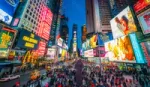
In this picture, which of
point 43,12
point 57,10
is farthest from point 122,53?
point 57,10

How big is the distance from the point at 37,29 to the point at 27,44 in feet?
64.3

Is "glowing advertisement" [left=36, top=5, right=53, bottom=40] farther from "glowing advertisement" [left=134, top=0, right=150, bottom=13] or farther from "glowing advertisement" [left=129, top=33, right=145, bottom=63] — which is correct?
"glowing advertisement" [left=134, top=0, right=150, bottom=13]

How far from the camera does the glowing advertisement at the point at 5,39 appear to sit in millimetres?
17125

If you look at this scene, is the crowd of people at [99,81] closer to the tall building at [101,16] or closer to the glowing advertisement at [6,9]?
the glowing advertisement at [6,9]

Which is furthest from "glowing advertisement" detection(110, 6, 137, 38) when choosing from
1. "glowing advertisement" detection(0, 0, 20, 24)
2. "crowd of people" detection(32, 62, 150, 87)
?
"glowing advertisement" detection(0, 0, 20, 24)

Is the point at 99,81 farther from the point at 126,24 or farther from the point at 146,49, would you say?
the point at 126,24

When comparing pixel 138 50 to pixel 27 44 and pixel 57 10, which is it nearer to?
pixel 27 44

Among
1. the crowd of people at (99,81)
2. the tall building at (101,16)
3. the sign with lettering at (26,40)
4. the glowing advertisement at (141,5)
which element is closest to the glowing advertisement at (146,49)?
the crowd of people at (99,81)

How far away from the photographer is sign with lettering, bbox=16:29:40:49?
25.8m

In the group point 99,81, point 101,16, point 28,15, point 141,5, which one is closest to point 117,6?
point 101,16

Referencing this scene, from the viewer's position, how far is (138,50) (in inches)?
632

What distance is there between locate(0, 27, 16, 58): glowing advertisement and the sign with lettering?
6472mm

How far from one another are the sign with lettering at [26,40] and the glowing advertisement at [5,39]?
647 cm

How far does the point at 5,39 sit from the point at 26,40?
373 inches
